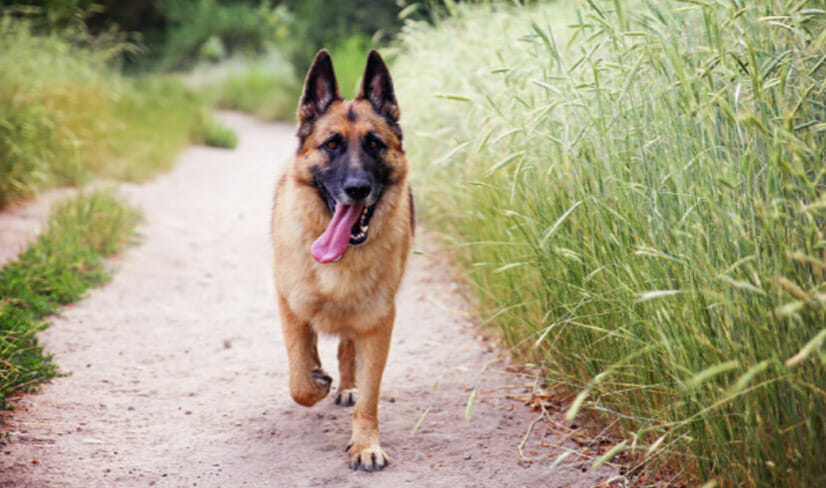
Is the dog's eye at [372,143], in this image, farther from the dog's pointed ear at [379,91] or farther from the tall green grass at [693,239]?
the tall green grass at [693,239]

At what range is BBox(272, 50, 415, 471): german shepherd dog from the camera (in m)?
3.36

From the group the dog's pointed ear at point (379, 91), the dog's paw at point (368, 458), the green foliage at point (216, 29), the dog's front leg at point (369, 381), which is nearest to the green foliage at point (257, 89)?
the green foliage at point (216, 29)

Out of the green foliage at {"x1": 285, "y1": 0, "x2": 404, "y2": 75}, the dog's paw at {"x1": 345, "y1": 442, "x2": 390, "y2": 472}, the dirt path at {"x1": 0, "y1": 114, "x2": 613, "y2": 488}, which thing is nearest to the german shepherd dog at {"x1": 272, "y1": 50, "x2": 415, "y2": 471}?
the dog's paw at {"x1": 345, "y1": 442, "x2": 390, "y2": 472}

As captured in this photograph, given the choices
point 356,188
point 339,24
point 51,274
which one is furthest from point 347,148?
point 339,24

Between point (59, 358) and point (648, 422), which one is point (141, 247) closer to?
point (59, 358)

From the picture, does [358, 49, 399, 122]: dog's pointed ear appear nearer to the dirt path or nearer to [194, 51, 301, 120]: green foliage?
the dirt path

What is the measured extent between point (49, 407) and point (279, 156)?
978cm

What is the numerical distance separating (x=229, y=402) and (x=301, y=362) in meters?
0.76

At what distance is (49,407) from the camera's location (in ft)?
11.9

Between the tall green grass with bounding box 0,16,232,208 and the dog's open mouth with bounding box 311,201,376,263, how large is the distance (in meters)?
4.53

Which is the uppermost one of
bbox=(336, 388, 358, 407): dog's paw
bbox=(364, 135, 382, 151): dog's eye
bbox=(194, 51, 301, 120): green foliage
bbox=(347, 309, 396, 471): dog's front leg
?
bbox=(364, 135, 382, 151): dog's eye

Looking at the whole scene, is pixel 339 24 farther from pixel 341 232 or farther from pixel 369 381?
A: pixel 369 381

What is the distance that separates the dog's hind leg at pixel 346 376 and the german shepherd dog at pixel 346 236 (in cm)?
28

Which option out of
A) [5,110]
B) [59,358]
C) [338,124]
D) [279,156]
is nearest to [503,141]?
[338,124]
